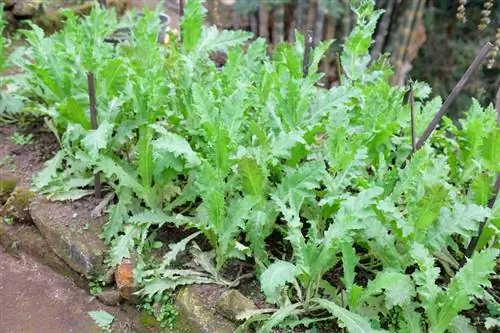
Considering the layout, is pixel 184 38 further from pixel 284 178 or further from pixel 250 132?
pixel 284 178

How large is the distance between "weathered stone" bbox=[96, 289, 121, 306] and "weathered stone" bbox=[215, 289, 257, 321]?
0.53 m

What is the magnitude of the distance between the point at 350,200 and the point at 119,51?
195 cm

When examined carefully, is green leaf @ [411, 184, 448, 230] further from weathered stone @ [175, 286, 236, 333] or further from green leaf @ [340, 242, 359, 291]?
weathered stone @ [175, 286, 236, 333]

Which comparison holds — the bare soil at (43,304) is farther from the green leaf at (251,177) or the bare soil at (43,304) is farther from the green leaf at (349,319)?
the green leaf at (349,319)

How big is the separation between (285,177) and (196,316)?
68 cm

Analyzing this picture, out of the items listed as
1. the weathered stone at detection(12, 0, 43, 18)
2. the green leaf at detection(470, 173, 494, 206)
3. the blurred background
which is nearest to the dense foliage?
the green leaf at detection(470, 173, 494, 206)

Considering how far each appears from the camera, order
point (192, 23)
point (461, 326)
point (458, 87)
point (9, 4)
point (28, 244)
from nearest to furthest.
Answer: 1. point (461, 326)
2. point (458, 87)
3. point (28, 244)
4. point (192, 23)
5. point (9, 4)

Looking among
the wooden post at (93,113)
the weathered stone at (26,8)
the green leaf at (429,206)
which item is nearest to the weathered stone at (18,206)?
the wooden post at (93,113)

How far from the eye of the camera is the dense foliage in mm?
2066

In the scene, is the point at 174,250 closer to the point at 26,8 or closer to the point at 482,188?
the point at 482,188

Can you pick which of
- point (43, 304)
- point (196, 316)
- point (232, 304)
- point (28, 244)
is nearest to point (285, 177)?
point (232, 304)

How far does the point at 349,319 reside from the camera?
1.96m

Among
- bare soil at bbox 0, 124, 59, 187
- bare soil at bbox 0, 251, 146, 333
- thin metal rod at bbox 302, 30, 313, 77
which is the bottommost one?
bare soil at bbox 0, 251, 146, 333

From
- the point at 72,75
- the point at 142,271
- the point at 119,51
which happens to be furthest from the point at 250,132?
the point at 119,51
